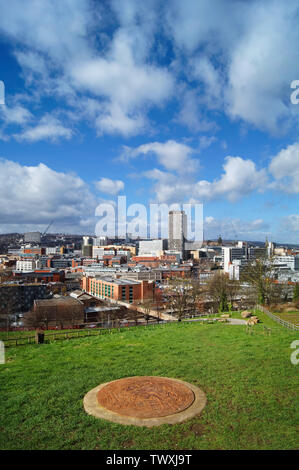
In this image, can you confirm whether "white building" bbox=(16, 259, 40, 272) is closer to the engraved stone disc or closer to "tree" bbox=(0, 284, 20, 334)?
"tree" bbox=(0, 284, 20, 334)

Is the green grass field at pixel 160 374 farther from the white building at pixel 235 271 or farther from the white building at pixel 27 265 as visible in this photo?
the white building at pixel 27 265

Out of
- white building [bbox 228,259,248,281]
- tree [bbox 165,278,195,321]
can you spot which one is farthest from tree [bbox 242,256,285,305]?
white building [bbox 228,259,248,281]

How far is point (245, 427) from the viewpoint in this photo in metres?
7.54

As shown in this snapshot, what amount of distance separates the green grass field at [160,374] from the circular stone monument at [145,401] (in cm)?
29

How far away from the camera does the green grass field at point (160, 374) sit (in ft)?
23.1

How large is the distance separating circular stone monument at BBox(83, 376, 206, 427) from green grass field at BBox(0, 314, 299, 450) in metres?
0.29

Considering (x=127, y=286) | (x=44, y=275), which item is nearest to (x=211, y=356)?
(x=127, y=286)

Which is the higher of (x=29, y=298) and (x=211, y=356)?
(x=211, y=356)

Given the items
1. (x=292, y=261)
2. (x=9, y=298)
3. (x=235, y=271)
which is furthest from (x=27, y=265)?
(x=292, y=261)

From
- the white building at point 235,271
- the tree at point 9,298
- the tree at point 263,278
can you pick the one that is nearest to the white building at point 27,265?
the tree at point 9,298

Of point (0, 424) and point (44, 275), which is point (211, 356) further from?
point (44, 275)

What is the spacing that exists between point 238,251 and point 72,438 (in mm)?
176461

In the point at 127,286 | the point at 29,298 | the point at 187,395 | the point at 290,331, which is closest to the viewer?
the point at 187,395

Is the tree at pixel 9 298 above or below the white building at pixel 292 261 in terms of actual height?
below
